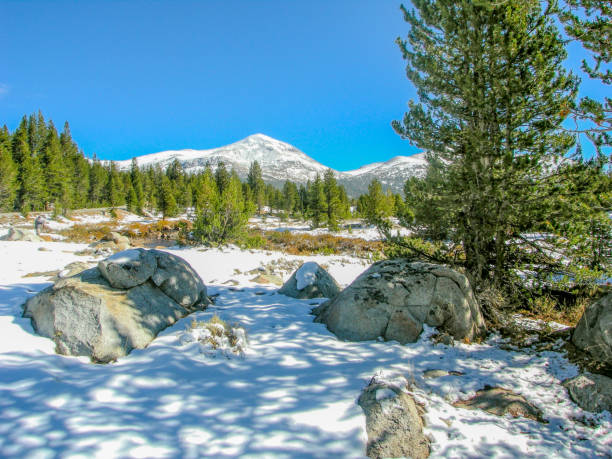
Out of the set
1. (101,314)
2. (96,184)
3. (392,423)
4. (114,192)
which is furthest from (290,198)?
(392,423)

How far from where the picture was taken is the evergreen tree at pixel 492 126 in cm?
482

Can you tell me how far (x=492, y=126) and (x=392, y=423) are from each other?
5.36 meters

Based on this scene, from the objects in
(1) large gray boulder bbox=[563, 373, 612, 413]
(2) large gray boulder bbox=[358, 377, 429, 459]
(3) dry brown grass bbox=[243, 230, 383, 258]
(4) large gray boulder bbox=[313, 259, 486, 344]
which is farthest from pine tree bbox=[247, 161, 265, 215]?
(1) large gray boulder bbox=[563, 373, 612, 413]

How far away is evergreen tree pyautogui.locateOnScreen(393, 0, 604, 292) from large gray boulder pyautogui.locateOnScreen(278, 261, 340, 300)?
10.8 feet

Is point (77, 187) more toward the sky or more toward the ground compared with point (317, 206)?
more toward the sky

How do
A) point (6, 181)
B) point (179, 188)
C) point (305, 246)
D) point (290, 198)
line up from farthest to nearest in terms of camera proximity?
point (290, 198) → point (179, 188) → point (6, 181) → point (305, 246)

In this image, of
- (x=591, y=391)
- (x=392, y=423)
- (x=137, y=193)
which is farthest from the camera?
(x=137, y=193)

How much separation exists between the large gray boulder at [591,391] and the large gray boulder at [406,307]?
1.51 metres

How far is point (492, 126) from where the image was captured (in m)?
5.43

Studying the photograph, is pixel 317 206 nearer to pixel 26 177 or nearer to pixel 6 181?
pixel 6 181

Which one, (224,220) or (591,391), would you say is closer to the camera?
(591,391)

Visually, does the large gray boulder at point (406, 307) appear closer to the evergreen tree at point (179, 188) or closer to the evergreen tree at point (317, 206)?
the evergreen tree at point (317, 206)

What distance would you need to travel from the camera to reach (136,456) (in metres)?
2.32

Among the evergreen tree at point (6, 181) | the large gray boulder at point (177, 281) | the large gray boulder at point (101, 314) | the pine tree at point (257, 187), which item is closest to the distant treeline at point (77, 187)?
the evergreen tree at point (6, 181)
